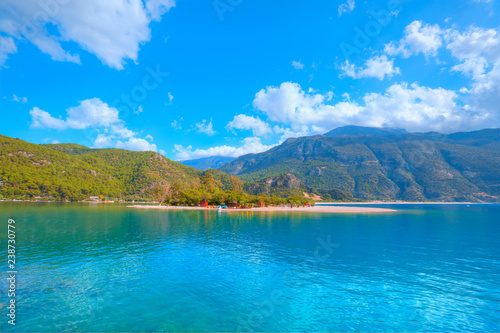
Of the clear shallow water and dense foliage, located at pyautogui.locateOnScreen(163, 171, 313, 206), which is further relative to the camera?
dense foliage, located at pyautogui.locateOnScreen(163, 171, 313, 206)

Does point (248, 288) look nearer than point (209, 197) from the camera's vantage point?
Yes

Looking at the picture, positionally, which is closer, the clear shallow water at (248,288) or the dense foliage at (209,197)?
the clear shallow water at (248,288)

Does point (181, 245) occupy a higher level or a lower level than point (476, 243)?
higher

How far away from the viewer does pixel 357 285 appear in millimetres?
20594

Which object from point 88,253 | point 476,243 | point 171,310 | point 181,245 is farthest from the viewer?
point 476,243

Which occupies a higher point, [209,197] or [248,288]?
[209,197]

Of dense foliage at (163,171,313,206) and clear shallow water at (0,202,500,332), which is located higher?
dense foliage at (163,171,313,206)

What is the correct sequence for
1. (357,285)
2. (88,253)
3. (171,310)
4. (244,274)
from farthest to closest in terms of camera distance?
1. (88,253)
2. (244,274)
3. (357,285)
4. (171,310)

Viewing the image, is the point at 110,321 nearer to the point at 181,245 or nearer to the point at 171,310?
the point at 171,310

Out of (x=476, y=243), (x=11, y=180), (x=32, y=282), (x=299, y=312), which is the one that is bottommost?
(x=476, y=243)

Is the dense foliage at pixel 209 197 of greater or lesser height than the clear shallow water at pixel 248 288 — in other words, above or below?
above

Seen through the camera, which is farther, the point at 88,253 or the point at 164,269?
the point at 88,253

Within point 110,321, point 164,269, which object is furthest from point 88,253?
point 110,321

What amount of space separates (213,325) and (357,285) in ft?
44.5
